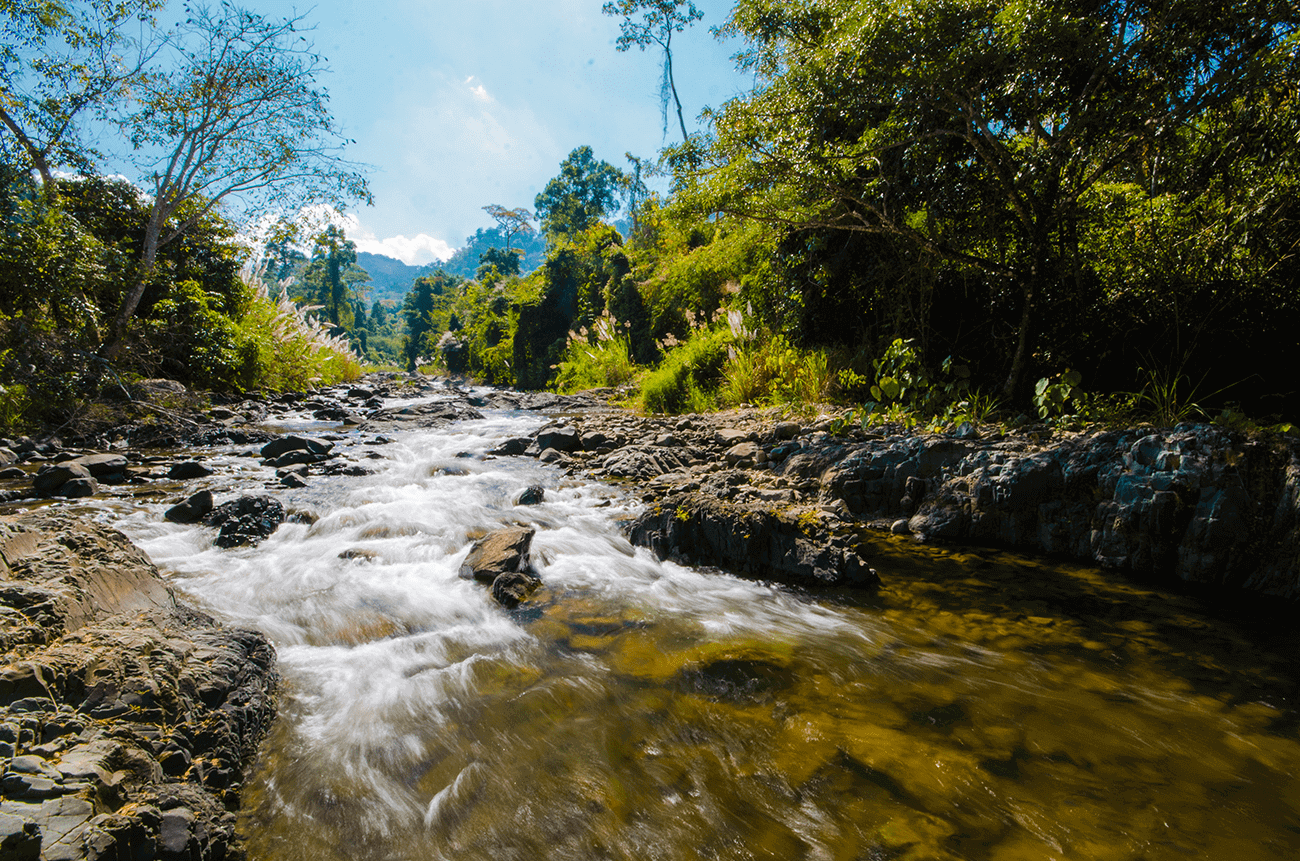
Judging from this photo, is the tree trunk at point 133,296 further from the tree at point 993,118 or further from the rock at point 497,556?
the tree at point 993,118

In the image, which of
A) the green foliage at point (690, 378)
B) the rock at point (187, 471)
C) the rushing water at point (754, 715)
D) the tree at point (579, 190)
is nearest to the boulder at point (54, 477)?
the rock at point (187, 471)

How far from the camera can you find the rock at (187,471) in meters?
5.70

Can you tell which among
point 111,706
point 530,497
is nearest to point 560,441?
point 530,497

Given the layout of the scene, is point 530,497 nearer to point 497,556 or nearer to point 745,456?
point 497,556

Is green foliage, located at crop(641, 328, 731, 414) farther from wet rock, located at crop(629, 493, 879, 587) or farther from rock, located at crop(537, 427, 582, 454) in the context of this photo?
wet rock, located at crop(629, 493, 879, 587)

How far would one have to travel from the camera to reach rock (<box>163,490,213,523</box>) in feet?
14.1

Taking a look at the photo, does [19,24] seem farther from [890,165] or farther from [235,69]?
[890,165]

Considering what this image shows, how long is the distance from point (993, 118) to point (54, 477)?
9.74 meters

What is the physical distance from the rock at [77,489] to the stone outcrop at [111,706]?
3.41 metres

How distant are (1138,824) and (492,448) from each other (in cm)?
765

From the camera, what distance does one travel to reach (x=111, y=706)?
1.54m

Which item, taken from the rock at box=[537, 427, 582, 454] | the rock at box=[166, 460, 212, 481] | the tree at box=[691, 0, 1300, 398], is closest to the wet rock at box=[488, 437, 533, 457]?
the rock at box=[537, 427, 582, 454]

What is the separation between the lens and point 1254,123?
3.62m

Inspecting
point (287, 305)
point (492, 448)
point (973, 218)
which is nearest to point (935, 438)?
point (973, 218)
